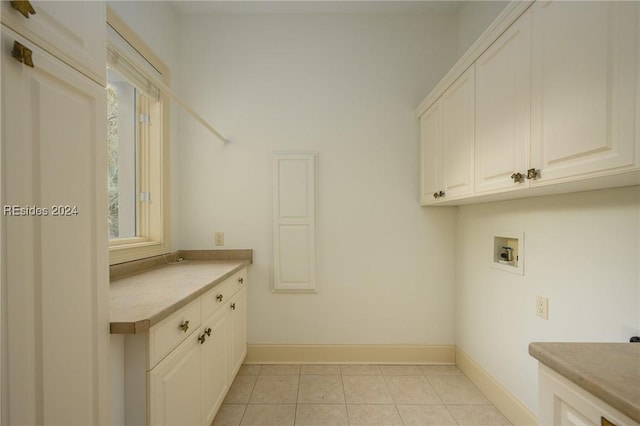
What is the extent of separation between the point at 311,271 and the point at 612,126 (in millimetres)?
2026

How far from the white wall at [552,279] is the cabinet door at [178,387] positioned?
1.84 meters

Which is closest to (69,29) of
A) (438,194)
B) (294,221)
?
(294,221)

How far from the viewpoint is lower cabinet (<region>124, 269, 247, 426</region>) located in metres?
1.01

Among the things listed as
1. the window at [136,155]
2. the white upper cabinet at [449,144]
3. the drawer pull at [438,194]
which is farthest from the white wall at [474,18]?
the window at [136,155]

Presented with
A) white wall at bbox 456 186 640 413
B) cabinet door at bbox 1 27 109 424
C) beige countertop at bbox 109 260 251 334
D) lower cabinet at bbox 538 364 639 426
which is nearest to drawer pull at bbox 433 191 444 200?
white wall at bbox 456 186 640 413

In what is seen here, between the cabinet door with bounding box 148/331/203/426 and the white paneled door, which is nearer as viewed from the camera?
the cabinet door with bounding box 148/331/203/426

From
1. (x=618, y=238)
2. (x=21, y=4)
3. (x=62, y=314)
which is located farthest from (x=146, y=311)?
(x=618, y=238)

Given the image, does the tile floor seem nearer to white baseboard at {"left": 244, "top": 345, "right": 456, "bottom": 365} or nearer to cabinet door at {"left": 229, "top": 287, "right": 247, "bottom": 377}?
white baseboard at {"left": 244, "top": 345, "right": 456, "bottom": 365}

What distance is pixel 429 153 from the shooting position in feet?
7.45

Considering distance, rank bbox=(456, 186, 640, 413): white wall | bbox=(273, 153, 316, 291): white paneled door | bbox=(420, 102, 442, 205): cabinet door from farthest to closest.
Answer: bbox=(273, 153, 316, 291): white paneled door
bbox=(420, 102, 442, 205): cabinet door
bbox=(456, 186, 640, 413): white wall

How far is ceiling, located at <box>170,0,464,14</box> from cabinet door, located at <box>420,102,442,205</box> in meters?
0.96

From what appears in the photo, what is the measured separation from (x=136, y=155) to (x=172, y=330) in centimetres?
154

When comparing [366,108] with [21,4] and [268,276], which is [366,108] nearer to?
[268,276]

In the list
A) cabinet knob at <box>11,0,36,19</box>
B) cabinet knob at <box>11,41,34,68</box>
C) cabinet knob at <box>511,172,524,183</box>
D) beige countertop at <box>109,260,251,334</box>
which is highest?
cabinet knob at <box>11,0,36,19</box>
